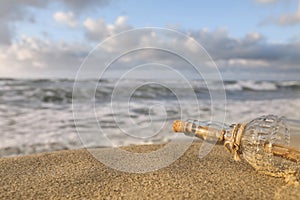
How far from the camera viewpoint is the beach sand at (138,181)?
1996mm

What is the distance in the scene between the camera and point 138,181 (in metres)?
2.27

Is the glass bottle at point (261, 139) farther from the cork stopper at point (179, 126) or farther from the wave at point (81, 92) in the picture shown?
the wave at point (81, 92)

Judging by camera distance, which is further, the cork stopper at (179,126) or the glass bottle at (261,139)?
the cork stopper at (179,126)

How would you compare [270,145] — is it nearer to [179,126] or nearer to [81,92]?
[179,126]

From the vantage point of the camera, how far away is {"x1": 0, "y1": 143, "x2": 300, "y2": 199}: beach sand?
78.6 inches

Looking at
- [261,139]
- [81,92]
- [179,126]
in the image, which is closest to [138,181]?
[179,126]

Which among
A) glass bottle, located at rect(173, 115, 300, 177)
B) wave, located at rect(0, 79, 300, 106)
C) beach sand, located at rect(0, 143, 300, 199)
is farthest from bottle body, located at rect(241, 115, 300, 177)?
wave, located at rect(0, 79, 300, 106)

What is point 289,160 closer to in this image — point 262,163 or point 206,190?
point 262,163

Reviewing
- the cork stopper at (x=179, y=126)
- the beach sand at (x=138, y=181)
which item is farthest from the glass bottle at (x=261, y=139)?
the beach sand at (x=138, y=181)

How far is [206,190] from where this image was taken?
2059mm

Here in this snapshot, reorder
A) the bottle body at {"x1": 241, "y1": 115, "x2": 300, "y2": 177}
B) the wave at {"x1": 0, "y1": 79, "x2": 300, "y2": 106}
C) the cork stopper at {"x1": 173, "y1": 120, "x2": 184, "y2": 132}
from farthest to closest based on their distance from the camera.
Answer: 1. the wave at {"x1": 0, "y1": 79, "x2": 300, "y2": 106}
2. the cork stopper at {"x1": 173, "y1": 120, "x2": 184, "y2": 132}
3. the bottle body at {"x1": 241, "y1": 115, "x2": 300, "y2": 177}

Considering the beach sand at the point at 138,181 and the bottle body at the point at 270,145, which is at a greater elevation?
the bottle body at the point at 270,145

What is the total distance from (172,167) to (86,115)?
16.3 feet

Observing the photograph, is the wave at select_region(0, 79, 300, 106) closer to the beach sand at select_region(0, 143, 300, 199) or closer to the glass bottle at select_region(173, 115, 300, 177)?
the beach sand at select_region(0, 143, 300, 199)
